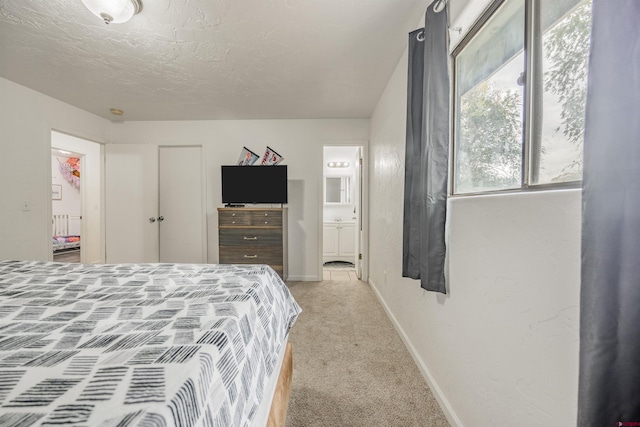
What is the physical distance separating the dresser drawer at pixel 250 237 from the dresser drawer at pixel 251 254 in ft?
0.18

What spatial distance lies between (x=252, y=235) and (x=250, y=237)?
0.04 m

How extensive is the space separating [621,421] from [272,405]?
3.48 feet

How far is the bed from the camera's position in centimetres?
595

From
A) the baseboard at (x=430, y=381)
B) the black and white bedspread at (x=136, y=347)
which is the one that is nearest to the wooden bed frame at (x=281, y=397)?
the black and white bedspread at (x=136, y=347)

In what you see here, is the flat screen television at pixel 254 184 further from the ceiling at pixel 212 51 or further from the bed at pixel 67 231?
the bed at pixel 67 231

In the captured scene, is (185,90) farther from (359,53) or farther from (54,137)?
(54,137)

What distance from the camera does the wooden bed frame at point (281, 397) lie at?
1.06m

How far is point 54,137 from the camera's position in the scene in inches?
167

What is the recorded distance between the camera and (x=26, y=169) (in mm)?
2738

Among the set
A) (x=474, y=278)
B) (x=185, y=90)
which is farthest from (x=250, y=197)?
(x=474, y=278)

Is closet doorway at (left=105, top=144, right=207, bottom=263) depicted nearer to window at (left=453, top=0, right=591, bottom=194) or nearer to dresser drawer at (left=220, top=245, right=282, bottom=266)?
dresser drawer at (left=220, top=245, right=282, bottom=266)

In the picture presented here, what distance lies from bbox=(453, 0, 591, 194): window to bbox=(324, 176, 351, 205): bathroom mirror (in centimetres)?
405

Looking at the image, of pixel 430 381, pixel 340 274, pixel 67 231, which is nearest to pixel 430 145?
pixel 430 381

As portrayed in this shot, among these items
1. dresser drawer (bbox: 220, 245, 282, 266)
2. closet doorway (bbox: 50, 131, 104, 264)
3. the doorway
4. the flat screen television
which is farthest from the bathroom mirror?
closet doorway (bbox: 50, 131, 104, 264)
